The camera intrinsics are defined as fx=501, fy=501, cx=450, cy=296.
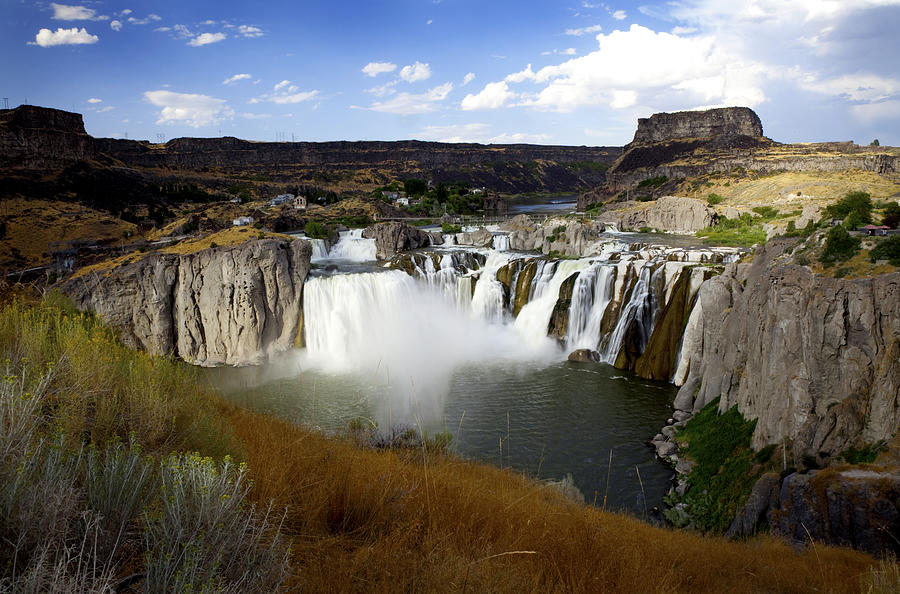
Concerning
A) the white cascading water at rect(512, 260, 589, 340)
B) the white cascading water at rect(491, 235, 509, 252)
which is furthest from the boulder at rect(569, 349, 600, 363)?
the white cascading water at rect(491, 235, 509, 252)

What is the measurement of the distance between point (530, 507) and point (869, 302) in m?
9.20

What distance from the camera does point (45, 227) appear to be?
126ft

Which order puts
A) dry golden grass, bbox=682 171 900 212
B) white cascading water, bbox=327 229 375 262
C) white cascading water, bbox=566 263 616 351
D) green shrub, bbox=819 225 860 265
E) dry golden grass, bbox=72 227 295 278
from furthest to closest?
1. dry golden grass, bbox=682 171 900 212
2. white cascading water, bbox=327 229 375 262
3. dry golden grass, bbox=72 227 295 278
4. white cascading water, bbox=566 263 616 351
5. green shrub, bbox=819 225 860 265

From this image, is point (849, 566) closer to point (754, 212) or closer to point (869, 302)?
point (869, 302)

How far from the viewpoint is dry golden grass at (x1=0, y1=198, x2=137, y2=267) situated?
34.3 meters

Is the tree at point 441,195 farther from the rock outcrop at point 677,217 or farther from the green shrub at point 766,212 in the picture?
the green shrub at point 766,212

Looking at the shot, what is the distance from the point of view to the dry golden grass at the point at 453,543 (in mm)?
3236

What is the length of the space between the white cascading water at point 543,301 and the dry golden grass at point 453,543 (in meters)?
18.2

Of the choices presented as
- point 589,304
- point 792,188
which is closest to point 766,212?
point 792,188

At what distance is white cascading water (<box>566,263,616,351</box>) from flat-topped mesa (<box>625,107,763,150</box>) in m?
88.0

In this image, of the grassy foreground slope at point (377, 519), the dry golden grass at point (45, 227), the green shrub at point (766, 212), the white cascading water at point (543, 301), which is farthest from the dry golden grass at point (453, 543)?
the green shrub at point (766, 212)

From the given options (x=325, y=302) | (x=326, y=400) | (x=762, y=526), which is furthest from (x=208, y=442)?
(x=325, y=302)

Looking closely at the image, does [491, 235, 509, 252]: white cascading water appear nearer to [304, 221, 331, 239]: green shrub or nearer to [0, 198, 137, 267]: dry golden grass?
[304, 221, 331, 239]: green shrub

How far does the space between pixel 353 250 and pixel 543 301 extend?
17.4 m
